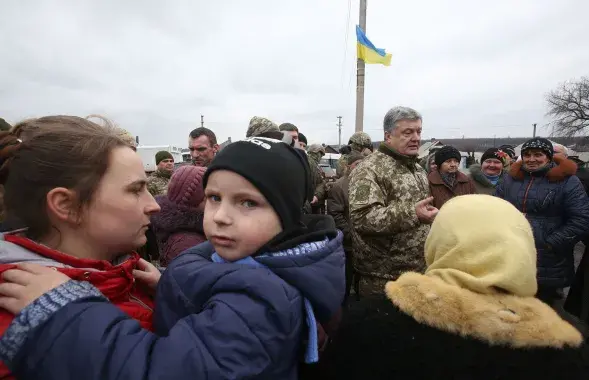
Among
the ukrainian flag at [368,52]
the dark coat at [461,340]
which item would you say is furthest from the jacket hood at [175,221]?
the ukrainian flag at [368,52]

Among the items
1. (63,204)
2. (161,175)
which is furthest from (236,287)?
(161,175)

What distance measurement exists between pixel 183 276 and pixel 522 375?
3.75ft

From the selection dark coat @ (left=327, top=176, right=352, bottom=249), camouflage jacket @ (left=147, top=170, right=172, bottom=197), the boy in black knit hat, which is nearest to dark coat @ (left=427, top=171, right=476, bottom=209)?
dark coat @ (left=327, top=176, right=352, bottom=249)

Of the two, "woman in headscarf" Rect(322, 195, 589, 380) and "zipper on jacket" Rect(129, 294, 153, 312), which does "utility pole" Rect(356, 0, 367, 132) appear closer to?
"woman in headscarf" Rect(322, 195, 589, 380)

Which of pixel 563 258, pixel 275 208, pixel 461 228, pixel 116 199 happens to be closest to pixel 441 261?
pixel 461 228

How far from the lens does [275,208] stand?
48.4 inches

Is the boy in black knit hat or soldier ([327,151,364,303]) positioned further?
soldier ([327,151,364,303])

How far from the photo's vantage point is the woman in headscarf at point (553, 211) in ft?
12.7

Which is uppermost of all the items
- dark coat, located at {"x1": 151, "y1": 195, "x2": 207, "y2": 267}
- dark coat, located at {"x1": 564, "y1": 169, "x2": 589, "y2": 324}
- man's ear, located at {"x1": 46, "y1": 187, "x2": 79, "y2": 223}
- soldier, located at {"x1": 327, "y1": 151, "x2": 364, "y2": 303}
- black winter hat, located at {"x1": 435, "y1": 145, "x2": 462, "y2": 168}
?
man's ear, located at {"x1": 46, "y1": 187, "x2": 79, "y2": 223}

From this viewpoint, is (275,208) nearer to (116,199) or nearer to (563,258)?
(116,199)

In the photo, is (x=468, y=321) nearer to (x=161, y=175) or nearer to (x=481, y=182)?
(x=481, y=182)

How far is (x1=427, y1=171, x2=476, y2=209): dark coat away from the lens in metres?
3.98

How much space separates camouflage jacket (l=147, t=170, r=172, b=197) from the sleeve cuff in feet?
13.9

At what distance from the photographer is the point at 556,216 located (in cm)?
400
